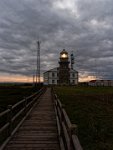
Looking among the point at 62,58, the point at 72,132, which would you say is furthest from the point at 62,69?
the point at 72,132

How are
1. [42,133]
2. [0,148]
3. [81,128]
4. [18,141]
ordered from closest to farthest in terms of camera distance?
[0,148] → [18,141] → [42,133] → [81,128]

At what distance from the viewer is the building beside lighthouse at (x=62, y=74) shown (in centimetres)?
10519

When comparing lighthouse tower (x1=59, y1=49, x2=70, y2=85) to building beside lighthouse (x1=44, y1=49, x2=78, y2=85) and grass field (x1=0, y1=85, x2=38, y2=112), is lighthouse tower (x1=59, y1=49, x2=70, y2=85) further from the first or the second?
grass field (x1=0, y1=85, x2=38, y2=112)

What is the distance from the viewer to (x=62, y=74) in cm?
10844

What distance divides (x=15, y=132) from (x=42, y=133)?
1.04 m

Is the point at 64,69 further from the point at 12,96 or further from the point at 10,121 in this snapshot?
the point at 10,121

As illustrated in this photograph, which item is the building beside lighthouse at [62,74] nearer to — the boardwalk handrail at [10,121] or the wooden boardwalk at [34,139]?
the boardwalk handrail at [10,121]

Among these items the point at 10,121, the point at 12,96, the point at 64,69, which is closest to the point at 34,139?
the point at 10,121

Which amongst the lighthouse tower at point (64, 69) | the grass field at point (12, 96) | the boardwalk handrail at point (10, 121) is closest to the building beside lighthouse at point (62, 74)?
the lighthouse tower at point (64, 69)

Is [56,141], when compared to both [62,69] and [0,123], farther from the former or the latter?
[62,69]

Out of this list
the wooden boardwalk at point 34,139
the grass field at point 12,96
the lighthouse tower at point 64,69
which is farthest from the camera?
the lighthouse tower at point 64,69

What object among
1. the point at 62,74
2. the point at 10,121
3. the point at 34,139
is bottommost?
the point at 34,139

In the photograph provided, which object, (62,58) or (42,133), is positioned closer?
(42,133)

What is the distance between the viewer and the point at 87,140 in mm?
9633
